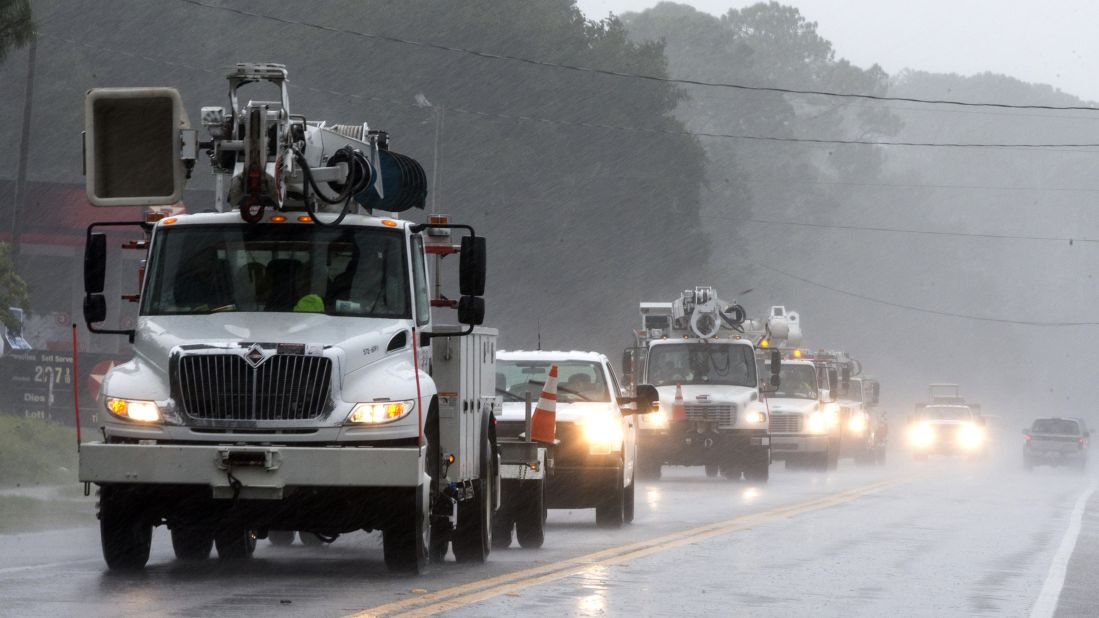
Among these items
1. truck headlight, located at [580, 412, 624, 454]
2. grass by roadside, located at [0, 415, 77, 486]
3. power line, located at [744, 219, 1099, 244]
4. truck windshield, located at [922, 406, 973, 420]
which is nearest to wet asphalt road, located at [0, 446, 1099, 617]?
truck headlight, located at [580, 412, 624, 454]

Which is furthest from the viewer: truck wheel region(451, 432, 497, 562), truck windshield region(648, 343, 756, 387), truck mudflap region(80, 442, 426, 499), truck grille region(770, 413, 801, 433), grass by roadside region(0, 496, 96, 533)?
truck grille region(770, 413, 801, 433)

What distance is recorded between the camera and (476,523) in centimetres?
1428

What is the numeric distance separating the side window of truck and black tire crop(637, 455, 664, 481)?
18839 mm

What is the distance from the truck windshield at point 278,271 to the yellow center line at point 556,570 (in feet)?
6.51

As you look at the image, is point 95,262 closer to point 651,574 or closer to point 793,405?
point 651,574

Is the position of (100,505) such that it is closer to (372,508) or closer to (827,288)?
(372,508)

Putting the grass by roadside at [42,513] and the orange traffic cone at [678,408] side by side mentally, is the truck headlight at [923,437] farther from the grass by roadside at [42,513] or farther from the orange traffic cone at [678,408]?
the grass by roadside at [42,513]

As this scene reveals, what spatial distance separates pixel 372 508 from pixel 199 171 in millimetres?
46125

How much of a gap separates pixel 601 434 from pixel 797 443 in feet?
65.1

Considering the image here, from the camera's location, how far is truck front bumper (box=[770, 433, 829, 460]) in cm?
3831

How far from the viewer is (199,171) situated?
57.1 m

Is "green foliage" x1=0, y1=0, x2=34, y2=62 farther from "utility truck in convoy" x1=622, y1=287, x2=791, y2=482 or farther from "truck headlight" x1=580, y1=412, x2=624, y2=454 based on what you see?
"utility truck in convoy" x1=622, y1=287, x2=791, y2=482

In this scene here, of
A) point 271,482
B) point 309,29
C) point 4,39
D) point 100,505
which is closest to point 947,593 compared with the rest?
point 271,482

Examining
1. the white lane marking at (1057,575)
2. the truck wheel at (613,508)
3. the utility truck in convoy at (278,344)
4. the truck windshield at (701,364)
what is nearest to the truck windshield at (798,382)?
the truck windshield at (701,364)
